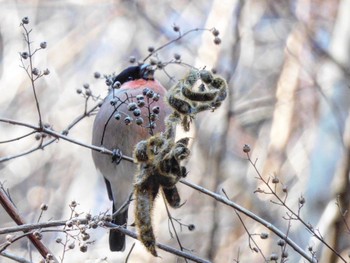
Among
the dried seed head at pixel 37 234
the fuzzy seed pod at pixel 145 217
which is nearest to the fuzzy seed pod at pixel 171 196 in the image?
the fuzzy seed pod at pixel 145 217

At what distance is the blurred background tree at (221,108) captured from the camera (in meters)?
4.32

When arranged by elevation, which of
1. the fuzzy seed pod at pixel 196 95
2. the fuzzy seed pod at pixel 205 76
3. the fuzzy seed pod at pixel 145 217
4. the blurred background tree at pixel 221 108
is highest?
the blurred background tree at pixel 221 108

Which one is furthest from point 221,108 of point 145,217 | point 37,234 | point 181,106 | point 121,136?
point 145,217

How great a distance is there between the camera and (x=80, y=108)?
5316 mm

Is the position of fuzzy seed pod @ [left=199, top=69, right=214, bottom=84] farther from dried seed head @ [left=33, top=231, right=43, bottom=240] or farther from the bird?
the bird

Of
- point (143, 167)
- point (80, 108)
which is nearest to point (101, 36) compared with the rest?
point (80, 108)

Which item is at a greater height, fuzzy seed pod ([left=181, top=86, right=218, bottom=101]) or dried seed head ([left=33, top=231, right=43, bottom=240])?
fuzzy seed pod ([left=181, top=86, right=218, bottom=101])

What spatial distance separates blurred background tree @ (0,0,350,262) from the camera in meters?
4.32

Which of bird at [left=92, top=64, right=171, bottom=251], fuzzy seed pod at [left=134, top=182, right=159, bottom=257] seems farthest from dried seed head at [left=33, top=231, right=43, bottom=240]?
bird at [left=92, top=64, right=171, bottom=251]

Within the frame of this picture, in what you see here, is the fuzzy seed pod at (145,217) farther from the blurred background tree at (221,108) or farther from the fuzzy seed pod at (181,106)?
the blurred background tree at (221,108)

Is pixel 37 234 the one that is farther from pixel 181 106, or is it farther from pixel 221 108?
pixel 221 108

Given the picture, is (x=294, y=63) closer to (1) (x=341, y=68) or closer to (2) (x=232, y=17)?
(2) (x=232, y=17)

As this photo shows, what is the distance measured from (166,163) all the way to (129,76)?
78.3 inches

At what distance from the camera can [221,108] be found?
4.81 metres
